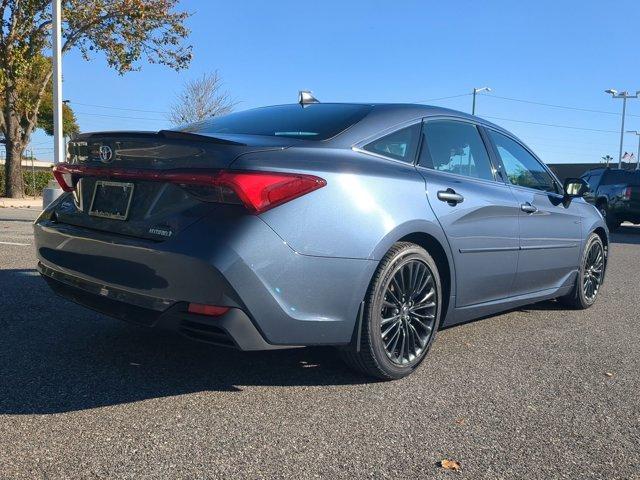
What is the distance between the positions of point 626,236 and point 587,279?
1128cm

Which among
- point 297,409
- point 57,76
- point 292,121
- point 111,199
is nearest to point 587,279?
point 292,121

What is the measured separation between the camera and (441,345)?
4.36 metres

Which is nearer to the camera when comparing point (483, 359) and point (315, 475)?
point (315, 475)

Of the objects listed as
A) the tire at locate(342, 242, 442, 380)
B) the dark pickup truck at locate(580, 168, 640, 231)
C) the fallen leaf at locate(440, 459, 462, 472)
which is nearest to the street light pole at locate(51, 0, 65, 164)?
the dark pickup truck at locate(580, 168, 640, 231)

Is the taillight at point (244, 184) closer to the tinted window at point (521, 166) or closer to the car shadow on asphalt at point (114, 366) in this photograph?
the car shadow on asphalt at point (114, 366)

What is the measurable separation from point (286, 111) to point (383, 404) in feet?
6.76

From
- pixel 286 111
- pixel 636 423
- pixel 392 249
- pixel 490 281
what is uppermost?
pixel 286 111

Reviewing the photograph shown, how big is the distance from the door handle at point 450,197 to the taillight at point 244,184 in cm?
99

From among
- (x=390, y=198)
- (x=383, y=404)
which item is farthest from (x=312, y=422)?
(x=390, y=198)

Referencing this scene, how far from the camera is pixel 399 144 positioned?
12.1 ft

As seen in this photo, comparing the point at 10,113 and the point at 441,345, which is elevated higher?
the point at 10,113

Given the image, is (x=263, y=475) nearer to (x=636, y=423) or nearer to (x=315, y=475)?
(x=315, y=475)

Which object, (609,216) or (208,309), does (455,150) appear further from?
(609,216)

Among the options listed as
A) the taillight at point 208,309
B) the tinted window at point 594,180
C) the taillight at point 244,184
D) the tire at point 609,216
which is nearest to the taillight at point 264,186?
the taillight at point 244,184
